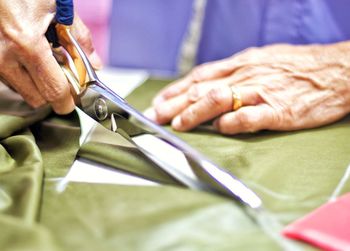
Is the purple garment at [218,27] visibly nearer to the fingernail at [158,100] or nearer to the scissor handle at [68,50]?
the fingernail at [158,100]

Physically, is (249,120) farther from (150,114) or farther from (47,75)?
(47,75)

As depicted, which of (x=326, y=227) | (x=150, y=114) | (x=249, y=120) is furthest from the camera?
(x=150, y=114)

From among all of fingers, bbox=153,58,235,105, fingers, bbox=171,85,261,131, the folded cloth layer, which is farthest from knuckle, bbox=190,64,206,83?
the folded cloth layer

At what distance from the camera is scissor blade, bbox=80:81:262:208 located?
0.56 metres

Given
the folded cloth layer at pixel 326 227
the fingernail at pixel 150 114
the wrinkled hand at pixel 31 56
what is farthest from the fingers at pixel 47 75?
the folded cloth layer at pixel 326 227

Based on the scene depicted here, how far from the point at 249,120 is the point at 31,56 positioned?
321 mm

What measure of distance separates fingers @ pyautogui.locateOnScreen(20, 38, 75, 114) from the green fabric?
5 centimetres

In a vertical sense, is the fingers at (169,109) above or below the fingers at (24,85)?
below

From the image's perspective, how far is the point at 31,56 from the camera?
26.0 inches

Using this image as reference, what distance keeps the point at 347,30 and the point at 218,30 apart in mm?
259

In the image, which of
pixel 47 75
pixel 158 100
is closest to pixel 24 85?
pixel 47 75

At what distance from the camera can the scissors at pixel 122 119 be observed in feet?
1.86

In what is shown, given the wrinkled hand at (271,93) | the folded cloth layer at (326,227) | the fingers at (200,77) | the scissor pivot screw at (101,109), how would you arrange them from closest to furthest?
1. the folded cloth layer at (326,227)
2. the scissor pivot screw at (101,109)
3. the wrinkled hand at (271,93)
4. the fingers at (200,77)

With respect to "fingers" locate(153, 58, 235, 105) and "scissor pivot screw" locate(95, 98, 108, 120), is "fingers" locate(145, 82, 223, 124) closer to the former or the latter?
"fingers" locate(153, 58, 235, 105)
